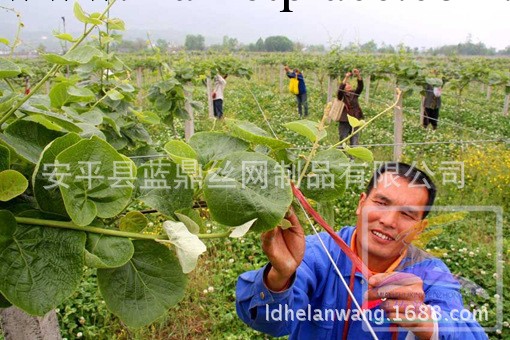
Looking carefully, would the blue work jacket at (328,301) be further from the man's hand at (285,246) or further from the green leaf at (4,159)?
the green leaf at (4,159)

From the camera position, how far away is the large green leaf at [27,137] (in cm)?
61

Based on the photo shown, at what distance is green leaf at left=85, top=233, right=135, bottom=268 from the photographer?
59cm

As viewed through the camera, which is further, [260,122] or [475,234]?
[260,122]

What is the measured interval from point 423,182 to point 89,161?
3.73ft

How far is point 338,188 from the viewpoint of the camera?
800 mm

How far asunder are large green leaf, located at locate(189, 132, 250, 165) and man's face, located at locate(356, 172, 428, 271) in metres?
0.73

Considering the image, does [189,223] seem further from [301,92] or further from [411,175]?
[301,92]

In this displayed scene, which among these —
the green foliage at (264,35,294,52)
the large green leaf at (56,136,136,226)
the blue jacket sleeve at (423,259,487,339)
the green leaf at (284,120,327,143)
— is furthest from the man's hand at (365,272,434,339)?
the green foliage at (264,35,294,52)

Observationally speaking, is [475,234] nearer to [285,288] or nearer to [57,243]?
[285,288]

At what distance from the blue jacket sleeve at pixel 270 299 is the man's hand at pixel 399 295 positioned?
24 centimetres

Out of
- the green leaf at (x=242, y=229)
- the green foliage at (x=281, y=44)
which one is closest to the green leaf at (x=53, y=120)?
the green leaf at (x=242, y=229)

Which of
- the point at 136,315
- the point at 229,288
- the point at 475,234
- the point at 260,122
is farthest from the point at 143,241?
the point at 260,122

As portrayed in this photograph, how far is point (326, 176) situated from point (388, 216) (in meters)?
0.60

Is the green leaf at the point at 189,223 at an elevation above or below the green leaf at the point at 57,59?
below
